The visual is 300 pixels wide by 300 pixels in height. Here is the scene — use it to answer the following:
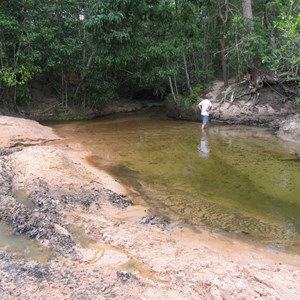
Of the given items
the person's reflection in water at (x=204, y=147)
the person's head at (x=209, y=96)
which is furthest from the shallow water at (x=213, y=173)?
the person's head at (x=209, y=96)

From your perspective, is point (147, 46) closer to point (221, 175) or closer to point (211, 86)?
point (211, 86)

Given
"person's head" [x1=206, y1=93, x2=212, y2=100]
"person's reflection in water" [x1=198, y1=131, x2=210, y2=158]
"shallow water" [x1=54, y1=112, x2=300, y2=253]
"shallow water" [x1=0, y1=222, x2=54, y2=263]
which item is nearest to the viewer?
"shallow water" [x1=0, y1=222, x2=54, y2=263]

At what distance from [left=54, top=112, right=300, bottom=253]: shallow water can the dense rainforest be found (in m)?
3.32

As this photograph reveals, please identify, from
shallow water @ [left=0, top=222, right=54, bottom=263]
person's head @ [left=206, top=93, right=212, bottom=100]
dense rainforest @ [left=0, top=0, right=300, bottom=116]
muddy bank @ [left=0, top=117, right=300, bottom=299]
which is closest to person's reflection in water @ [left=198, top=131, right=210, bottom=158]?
muddy bank @ [left=0, top=117, right=300, bottom=299]

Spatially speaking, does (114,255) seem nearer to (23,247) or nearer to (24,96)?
(23,247)

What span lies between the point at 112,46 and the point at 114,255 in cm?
1146

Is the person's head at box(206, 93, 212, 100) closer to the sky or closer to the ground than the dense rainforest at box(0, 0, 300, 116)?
closer to the ground

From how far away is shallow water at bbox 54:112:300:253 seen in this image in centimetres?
532

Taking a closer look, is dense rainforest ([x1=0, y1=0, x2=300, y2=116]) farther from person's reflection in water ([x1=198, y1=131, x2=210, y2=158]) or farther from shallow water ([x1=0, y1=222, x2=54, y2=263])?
shallow water ([x1=0, y1=222, x2=54, y2=263])

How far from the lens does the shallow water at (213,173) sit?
17.5ft

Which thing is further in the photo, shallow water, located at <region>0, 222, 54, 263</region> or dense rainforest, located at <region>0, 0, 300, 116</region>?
dense rainforest, located at <region>0, 0, 300, 116</region>

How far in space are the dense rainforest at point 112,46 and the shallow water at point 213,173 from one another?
3.32m

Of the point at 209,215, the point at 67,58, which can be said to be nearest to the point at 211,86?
the point at 67,58

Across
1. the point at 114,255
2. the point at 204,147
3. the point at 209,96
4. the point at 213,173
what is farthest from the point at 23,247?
the point at 209,96
